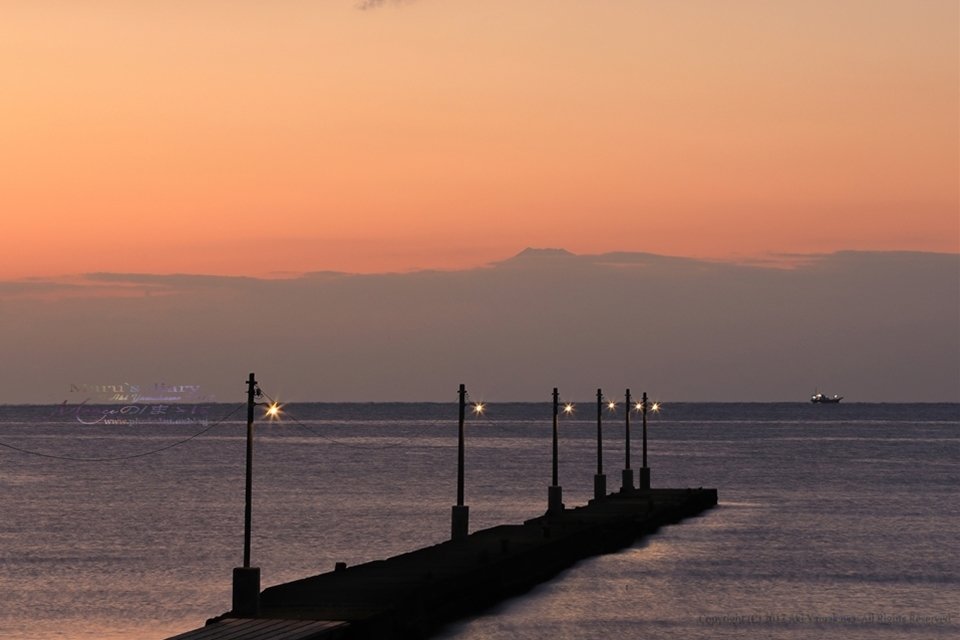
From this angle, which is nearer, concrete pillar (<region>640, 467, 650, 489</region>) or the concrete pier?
the concrete pier

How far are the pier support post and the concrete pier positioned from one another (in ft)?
0.59

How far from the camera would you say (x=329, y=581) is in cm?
4544

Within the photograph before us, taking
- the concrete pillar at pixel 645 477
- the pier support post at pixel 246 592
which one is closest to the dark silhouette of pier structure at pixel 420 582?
the pier support post at pixel 246 592

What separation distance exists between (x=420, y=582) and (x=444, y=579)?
954mm

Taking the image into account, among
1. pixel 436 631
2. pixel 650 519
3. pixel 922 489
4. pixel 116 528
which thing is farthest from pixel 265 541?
pixel 922 489

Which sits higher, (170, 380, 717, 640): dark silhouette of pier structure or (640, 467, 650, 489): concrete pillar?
(640, 467, 650, 489): concrete pillar

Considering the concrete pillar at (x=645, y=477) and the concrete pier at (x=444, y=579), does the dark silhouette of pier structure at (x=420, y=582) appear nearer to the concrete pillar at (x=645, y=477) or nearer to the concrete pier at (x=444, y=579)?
the concrete pier at (x=444, y=579)

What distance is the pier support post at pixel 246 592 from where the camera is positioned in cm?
3778

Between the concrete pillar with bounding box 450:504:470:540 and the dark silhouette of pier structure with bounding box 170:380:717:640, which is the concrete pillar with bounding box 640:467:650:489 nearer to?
the dark silhouette of pier structure with bounding box 170:380:717:640

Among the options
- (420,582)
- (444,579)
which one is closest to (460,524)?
(444,579)

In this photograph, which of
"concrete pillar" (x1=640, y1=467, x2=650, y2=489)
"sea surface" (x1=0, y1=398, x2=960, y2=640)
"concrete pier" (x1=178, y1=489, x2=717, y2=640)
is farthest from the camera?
"concrete pillar" (x1=640, y1=467, x2=650, y2=489)

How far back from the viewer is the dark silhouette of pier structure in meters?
37.5

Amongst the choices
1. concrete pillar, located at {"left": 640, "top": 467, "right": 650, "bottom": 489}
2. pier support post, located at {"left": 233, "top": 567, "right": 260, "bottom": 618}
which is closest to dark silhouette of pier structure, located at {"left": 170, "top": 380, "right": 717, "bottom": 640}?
pier support post, located at {"left": 233, "top": 567, "right": 260, "bottom": 618}

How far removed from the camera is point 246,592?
3791cm
